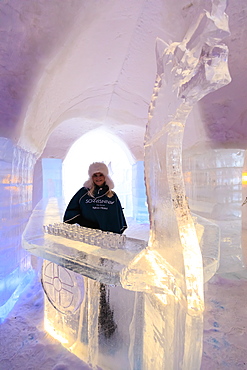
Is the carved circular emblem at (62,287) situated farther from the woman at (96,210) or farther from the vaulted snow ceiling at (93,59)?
the vaulted snow ceiling at (93,59)

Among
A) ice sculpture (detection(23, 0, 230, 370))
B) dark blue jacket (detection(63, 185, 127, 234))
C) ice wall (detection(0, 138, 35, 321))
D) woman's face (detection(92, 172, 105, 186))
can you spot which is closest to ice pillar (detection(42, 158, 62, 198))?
ice wall (detection(0, 138, 35, 321))

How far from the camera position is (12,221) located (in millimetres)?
2572

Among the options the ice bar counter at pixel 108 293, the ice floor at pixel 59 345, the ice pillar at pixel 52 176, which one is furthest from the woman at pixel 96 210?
the ice pillar at pixel 52 176

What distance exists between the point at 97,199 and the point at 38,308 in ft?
4.42

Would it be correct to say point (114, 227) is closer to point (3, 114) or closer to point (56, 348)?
point (56, 348)

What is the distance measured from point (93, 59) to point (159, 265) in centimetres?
247

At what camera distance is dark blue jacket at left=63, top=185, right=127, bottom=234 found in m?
2.36

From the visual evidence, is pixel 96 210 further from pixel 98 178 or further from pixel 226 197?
pixel 226 197

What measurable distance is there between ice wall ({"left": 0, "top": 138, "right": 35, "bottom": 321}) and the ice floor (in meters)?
0.16

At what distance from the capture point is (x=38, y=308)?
2.46 meters

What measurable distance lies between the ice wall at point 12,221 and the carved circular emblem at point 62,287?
793 mm

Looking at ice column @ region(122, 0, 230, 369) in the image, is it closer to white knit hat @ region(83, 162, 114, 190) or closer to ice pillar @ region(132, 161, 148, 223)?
white knit hat @ region(83, 162, 114, 190)

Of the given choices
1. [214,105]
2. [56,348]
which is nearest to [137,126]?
[214,105]

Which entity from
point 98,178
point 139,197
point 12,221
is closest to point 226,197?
point 98,178
